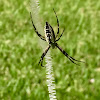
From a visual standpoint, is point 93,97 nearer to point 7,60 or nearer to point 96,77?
point 96,77

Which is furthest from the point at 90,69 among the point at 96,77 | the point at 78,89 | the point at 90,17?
the point at 90,17

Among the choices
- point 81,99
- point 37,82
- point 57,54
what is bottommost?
point 81,99

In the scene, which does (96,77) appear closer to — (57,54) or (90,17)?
(57,54)

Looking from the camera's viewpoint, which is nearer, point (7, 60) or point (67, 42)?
point (7, 60)

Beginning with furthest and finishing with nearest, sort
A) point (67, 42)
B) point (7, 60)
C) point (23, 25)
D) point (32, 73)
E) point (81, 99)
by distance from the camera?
point (23, 25) → point (67, 42) → point (7, 60) → point (32, 73) → point (81, 99)

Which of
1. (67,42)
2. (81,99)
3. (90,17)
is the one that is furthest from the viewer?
(90,17)

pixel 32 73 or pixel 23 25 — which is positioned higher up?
pixel 23 25
